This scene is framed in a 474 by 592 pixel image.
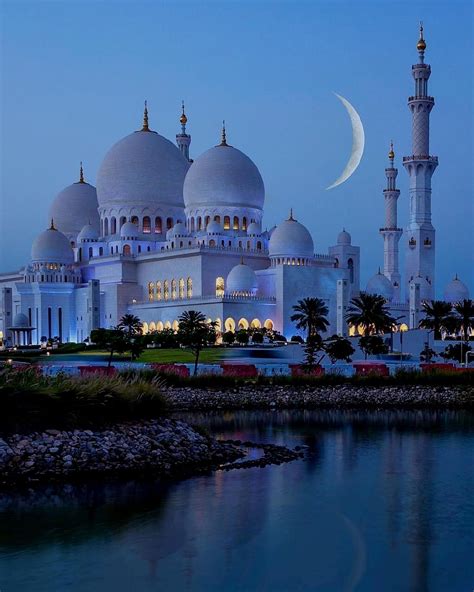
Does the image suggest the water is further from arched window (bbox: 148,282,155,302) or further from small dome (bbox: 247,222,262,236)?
arched window (bbox: 148,282,155,302)

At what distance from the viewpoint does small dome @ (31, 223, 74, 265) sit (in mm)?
69812

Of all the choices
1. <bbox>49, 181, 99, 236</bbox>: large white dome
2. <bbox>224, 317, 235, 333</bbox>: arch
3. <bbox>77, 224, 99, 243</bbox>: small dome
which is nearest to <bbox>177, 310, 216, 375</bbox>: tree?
<bbox>224, 317, 235, 333</bbox>: arch

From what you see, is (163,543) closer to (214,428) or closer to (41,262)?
(214,428)

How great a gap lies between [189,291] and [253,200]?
891cm

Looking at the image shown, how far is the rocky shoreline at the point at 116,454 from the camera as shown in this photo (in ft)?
56.2

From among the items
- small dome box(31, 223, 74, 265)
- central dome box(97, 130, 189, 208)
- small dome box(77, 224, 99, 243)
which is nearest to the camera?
central dome box(97, 130, 189, 208)

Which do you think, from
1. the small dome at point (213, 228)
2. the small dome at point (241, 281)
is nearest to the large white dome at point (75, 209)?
the small dome at point (213, 228)

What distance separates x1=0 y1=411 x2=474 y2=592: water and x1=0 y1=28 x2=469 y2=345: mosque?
129 feet

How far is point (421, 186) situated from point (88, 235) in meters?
25.9

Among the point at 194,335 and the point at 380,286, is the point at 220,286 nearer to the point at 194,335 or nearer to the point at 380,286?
the point at 380,286

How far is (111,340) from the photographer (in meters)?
41.1

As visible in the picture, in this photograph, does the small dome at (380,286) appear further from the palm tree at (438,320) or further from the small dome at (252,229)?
the palm tree at (438,320)

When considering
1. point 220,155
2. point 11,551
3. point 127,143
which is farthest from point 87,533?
point 127,143

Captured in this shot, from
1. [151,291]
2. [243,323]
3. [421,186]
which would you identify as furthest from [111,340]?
[421,186]
